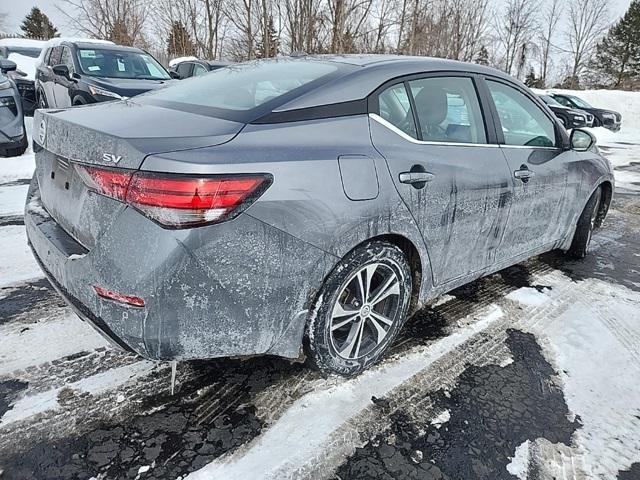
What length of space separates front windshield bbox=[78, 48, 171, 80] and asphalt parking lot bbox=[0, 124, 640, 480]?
6.00 metres

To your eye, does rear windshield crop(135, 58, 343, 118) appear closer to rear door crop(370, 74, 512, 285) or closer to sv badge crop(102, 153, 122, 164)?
rear door crop(370, 74, 512, 285)

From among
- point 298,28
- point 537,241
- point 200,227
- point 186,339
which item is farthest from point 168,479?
point 298,28

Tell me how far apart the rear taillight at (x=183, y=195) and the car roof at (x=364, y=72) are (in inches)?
20.5

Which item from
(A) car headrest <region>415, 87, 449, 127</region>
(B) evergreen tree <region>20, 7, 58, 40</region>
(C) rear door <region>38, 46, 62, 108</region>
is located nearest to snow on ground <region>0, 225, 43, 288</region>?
(A) car headrest <region>415, 87, 449, 127</region>

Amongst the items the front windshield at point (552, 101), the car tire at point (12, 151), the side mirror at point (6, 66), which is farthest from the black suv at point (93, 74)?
the front windshield at point (552, 101)

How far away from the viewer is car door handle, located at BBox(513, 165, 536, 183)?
293 centimetres

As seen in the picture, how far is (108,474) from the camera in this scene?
5.70 feet

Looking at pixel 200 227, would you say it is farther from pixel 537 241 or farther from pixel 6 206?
pixel 6 206

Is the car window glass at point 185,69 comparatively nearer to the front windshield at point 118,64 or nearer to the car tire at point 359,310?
the front windshield at point 118,64

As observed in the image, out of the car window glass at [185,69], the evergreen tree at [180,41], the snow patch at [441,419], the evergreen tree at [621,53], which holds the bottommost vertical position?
the snow patch at [441,419]

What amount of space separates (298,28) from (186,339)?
60.3 feet

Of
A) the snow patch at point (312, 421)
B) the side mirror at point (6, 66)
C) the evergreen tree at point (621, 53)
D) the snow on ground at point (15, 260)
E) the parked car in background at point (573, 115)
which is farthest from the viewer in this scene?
the evergreen tree at point (621, 53)

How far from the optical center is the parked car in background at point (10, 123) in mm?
6391

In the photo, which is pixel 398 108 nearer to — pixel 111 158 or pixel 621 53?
pixel 111 158
